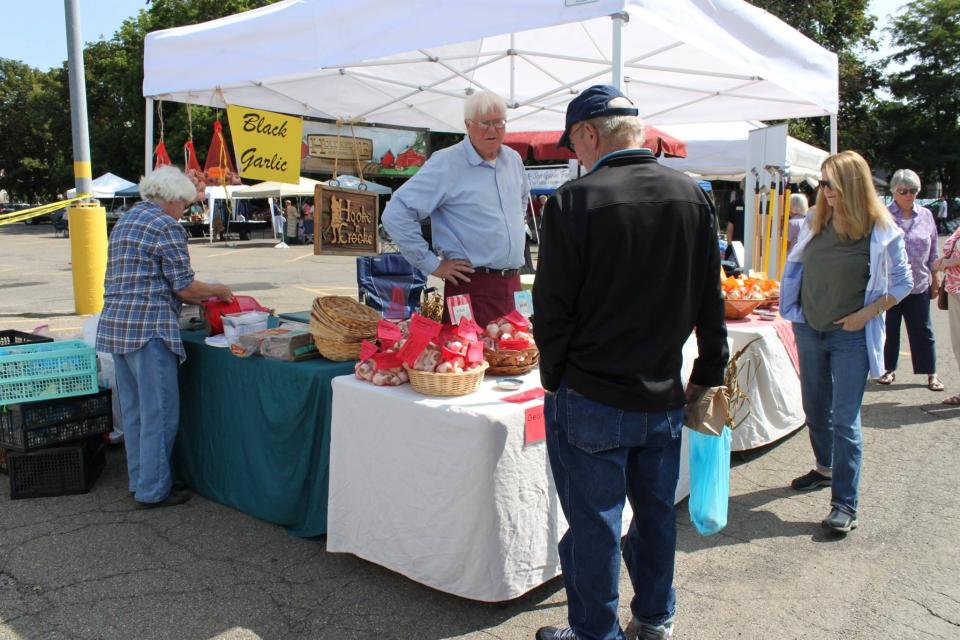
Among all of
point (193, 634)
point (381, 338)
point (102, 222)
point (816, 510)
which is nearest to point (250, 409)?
point (381, 338)

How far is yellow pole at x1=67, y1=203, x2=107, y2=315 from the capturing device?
8.56 metres

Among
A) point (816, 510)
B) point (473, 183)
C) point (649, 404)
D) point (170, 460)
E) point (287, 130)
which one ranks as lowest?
point (816, 510)

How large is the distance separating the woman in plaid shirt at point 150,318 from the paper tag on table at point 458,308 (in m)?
1.36

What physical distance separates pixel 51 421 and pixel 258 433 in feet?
4.19

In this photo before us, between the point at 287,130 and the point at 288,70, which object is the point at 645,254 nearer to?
the point at 288,70

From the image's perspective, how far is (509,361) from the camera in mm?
2990

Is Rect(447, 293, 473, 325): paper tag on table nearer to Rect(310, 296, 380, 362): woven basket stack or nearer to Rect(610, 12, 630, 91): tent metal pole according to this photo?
Rect(310, 296, 380, 362): woven basket stack

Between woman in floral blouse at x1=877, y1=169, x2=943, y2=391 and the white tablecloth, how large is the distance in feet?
12.6

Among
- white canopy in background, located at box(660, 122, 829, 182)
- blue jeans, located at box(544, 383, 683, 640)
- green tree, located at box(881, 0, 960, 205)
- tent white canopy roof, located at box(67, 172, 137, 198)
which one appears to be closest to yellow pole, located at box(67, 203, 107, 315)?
white canopy in background, located at box(660, 122, 829, 182)

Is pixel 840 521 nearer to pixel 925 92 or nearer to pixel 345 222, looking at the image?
pixel 345 222

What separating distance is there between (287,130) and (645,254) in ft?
11.2

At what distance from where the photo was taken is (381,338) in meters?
3.06

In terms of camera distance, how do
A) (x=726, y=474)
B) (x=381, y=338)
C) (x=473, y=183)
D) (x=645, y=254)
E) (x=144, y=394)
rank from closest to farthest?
(x=645, y=254) < (x=726, y=474) < (x=381, y=338) < (x=473, y=183) < (x=144, y=394)

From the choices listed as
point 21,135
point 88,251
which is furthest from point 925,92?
point 21,135
